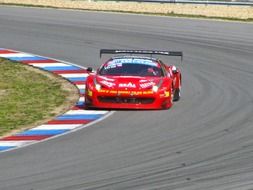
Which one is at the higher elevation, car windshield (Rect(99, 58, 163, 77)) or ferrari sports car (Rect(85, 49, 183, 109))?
car windshield (Rect(99, 58, 163, 77))

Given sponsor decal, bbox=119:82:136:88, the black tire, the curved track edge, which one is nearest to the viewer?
the curved track edge

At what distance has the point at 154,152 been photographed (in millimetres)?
14328

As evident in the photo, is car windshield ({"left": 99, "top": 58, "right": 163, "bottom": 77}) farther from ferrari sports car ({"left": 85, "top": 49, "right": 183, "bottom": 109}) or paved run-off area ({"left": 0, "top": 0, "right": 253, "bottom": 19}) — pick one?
paved run-off area ({"left": 0, "top": 0, "right": 253, "bottom": 19})

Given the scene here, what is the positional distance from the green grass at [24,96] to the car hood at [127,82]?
1.30m

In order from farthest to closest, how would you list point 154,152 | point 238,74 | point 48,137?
point 238,74 < point 48,137 < point 154,152

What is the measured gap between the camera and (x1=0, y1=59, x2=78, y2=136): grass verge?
17.9m

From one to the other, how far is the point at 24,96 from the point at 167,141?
6.60 metres

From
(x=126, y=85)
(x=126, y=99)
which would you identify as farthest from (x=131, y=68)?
(x=126, y=99)

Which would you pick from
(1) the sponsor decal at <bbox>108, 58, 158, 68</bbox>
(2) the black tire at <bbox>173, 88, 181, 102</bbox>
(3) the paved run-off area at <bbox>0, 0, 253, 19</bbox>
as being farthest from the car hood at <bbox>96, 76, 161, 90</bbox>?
(3) the paved run-off area at <bbox>0, 0, 253, 19</bbox>

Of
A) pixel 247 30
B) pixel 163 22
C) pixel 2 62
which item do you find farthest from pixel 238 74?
pixel 163 22

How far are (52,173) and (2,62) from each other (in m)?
14.4

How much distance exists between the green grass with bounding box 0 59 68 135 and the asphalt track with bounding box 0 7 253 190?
5.56ft

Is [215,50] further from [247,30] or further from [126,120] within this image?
[126,120]

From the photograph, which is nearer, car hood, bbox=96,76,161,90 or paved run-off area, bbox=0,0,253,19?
car hood, bbox=96,76,161,90
